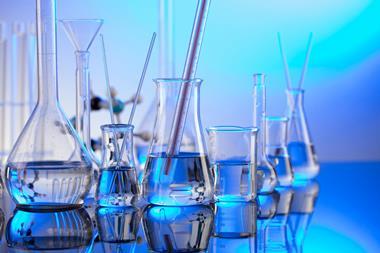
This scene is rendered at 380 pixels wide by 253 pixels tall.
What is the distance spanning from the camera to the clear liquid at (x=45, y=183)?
847mm

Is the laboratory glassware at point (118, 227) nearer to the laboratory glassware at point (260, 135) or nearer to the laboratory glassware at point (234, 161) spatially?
the laboratory glassware at point (234, 161)

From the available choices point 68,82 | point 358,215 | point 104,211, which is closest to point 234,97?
point 68,82

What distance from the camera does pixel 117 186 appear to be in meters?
0.90

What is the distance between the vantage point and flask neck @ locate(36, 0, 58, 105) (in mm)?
917

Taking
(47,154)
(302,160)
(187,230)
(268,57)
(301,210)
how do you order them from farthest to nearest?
(268,57), (302,160), (301,210), (47,154), (187,230)

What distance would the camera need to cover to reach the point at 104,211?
907 mm

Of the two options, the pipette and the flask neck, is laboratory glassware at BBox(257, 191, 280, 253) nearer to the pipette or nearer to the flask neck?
the pipette

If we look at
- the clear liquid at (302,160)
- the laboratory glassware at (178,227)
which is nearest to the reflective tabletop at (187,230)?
the laboratory glassware at (178,227)

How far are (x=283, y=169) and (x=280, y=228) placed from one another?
452 millimetres

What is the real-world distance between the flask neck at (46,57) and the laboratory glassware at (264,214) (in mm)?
335

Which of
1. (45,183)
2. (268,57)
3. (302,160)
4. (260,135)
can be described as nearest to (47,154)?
(45,183)

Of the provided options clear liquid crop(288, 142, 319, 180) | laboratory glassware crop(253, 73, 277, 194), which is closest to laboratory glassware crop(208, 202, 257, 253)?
laboratory glassware crop(253, 73, 277, 194)

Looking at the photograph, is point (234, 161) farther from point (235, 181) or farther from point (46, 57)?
point (46, 57)

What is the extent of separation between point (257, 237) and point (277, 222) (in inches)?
6.0
